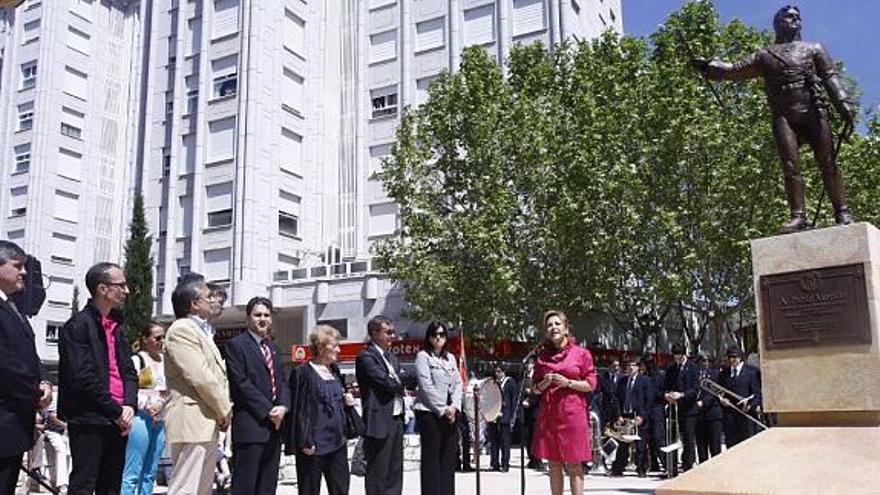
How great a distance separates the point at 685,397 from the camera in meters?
12.8

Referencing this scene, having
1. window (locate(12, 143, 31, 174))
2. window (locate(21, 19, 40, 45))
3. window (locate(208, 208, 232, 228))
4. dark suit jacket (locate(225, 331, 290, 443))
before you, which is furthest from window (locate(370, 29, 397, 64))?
dark suit jacket (locate(225, 331, 290, 443))

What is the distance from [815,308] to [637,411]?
8123 mm

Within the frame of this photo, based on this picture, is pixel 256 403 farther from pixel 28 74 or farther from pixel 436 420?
pixel 28 74

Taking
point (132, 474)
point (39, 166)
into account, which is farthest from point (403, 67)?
point (132, 474)

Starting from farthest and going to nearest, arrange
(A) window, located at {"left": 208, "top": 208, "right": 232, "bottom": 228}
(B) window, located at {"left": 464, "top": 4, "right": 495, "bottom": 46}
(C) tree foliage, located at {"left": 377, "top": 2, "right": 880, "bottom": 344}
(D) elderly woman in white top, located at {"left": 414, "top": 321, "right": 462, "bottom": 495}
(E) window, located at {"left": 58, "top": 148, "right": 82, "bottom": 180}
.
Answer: (E) window, located at {"left": 58, "top": 148, "right": 82, "bottom": 180} → (A) window, located at {"left": 208, "top": 208, "right": 232, "bottom": 228} → (B) window, located at {"left": 464, "top": 4, "right": 495, "bottom": 46} → (C) tree foliage, located at {"left": 377, "top": 2, "right": 880, "bottom": 344} → (D) elderly woman in white top, located at {"left": 414, "top": 321, "right": 462, "bottom": 495}

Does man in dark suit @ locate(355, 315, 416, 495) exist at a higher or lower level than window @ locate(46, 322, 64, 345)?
lower

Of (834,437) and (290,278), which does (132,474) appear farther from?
(290,278)

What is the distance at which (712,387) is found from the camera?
12.2m

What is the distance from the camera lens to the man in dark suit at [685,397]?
12.8 metres

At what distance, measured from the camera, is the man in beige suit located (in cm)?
556

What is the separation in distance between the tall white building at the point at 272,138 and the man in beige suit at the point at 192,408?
2485 centimetres

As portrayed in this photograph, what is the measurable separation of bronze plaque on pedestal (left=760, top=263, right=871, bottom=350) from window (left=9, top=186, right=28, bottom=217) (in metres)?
41.8

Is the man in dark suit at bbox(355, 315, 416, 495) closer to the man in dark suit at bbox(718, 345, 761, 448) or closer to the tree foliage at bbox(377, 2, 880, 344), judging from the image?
the man in dark suit at bbox(718, 345, 761, 448)

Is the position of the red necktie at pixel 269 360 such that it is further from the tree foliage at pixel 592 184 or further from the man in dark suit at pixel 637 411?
the tree foliage at pixel 592 184
